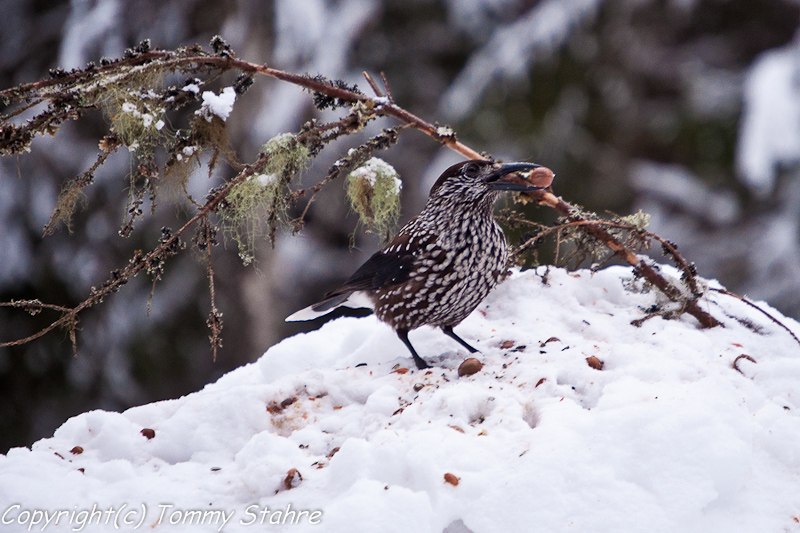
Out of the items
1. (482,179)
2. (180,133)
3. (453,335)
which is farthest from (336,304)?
(180,133)

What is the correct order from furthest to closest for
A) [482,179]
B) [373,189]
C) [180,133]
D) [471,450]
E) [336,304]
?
[336,304]
[482,179]
[373,189]
[180,133]
[471,450]

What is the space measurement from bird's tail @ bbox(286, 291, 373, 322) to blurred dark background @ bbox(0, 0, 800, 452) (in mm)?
2022

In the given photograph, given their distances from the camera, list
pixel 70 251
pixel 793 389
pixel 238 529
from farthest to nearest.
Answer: pixel 70 251 < pixel 793 389 < pixel 238 529

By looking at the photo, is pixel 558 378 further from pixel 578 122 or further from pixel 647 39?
pixel 647 39

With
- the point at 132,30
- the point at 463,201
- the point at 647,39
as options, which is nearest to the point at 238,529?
the point at 463,201

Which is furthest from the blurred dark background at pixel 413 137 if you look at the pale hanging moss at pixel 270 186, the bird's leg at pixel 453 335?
the pale hanging moss at pixel 270 186

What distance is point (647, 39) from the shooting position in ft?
17.9

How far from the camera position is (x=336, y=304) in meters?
3.12

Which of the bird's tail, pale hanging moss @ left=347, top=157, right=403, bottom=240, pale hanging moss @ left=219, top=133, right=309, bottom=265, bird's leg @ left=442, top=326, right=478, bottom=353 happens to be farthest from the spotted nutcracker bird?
pale hanging moss @ left=219, top=133, right=309, bottom=265

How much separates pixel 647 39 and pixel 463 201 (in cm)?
381

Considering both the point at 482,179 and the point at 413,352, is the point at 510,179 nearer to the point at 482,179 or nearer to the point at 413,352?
the point at 482,179

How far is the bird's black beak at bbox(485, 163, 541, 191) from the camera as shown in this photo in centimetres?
252

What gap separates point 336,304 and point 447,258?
0.79 m

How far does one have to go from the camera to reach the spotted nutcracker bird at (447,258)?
255 cm
